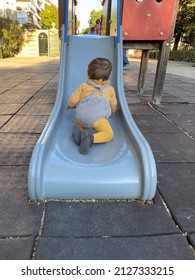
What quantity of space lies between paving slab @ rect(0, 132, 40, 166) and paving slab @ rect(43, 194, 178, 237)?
2.91 ft

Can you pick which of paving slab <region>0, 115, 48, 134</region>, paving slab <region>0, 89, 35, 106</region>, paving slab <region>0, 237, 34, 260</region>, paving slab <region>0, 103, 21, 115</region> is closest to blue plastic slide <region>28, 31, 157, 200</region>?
paving slab <region>0, 237, 34, 260</region>

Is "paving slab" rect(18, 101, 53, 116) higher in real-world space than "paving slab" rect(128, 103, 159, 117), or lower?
lower

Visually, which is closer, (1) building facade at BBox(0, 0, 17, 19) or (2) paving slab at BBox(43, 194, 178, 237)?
(2) paving slab at BBox(43, 194, 178, 237)

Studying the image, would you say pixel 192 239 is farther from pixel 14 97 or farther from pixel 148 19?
pixel 14 97

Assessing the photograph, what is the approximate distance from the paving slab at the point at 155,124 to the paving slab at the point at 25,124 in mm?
1489

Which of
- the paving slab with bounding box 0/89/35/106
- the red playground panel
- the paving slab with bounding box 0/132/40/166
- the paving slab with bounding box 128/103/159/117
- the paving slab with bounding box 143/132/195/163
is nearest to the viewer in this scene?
the paving slab with bounding box 0/132/40/166

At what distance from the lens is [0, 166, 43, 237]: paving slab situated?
1717mm

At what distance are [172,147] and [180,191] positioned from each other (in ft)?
3.33

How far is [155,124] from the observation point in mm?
4066

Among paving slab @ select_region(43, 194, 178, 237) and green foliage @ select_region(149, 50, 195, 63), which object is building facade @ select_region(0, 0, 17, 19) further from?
paving slab @ select_region(43, 194, 178, 237)

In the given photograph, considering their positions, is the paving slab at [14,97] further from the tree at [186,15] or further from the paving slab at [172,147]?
the tree at [186,15]
